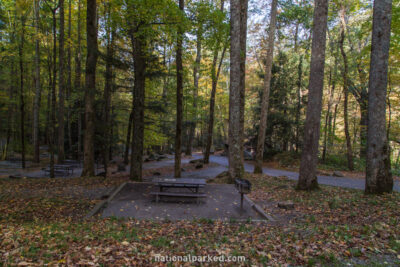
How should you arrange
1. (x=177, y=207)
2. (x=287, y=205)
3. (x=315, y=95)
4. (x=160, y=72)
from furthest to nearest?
(x=160, y=72)
(x=315, y=95)
(x=287, y=205)
(x=177, y=207)

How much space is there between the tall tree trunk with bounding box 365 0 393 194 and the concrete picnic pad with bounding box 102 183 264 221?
12.3ft

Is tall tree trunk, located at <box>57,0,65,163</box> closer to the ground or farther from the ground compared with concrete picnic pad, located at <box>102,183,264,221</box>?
farther from the ground

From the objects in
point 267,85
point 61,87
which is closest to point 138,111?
point 61,87

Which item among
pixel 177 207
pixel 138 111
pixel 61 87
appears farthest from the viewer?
pixel 61 87

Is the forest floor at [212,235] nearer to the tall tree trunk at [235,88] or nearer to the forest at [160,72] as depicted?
the tall tree trunk at [235,88]

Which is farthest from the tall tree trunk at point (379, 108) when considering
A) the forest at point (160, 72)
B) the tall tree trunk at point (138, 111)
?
the tall tree trunk at point (138, 111)

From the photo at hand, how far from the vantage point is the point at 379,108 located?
659cm

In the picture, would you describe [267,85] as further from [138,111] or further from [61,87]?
[61,87]

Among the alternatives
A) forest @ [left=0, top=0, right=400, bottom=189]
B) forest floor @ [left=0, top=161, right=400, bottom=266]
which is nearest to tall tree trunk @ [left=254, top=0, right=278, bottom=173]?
forest @ [left=0, top=0, right=400, bottom=189]

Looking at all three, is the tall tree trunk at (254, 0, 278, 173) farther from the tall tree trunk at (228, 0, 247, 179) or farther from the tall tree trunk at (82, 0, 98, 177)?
the tall tree trunk at (82, 0, 98, 177)

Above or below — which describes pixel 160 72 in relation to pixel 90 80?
above

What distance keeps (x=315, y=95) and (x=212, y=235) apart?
234 inches

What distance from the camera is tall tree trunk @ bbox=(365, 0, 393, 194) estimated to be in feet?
21.4

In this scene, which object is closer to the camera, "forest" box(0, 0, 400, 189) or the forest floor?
the forest floor
